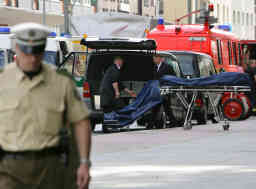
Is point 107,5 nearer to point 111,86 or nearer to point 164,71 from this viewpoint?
point 164,71

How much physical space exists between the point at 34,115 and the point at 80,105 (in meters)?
0.29

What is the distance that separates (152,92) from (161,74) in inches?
41.3

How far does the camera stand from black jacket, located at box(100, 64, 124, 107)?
18594 millimetres

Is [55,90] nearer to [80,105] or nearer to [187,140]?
[80,105]

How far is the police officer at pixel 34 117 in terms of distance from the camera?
4.96 meters

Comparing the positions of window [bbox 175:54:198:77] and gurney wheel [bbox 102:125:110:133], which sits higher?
window [bbox 175:54:198:77]

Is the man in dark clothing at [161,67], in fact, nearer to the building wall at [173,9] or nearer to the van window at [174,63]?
the van window at [174,63]

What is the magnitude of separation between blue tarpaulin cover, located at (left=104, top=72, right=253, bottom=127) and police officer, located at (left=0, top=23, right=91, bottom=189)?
13.8 m

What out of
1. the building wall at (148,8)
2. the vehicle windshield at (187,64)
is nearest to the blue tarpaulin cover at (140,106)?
Result: the vehicle windshield at (187,64)

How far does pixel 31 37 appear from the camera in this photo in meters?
5.02

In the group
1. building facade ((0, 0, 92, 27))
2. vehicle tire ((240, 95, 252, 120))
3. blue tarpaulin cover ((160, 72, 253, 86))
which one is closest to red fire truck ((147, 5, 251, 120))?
vehicle tire ((240, 95, 252, 120))

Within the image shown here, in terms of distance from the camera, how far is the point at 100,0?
6381 centimetres

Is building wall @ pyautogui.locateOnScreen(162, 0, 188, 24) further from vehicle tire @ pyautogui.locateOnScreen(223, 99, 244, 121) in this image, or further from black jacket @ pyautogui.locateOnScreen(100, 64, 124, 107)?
black jacket @ pyautogui.locateOnScreen(100, 64, 124, 107)

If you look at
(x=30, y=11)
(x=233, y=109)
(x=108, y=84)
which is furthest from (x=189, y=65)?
(x=30, y=11)
